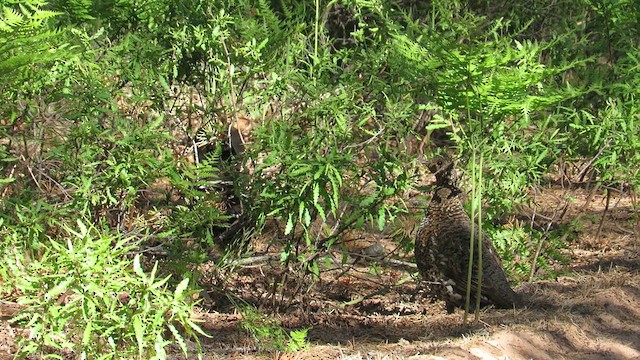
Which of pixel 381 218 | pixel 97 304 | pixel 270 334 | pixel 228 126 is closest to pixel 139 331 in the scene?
pixel 97 304

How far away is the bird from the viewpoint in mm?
6852

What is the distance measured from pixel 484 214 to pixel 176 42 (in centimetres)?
268

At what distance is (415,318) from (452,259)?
547 millimetres

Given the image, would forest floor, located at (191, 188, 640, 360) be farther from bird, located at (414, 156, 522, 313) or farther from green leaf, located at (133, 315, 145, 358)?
green leaf, located at (133, 315, 145, 358)

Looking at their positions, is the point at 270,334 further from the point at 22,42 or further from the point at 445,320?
the point at 22,42

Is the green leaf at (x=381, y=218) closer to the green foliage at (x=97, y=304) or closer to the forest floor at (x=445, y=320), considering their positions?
the forest floor at (x=445, y=320)

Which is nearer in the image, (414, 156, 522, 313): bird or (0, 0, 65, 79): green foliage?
(0, 0, 65, 79): green foliage

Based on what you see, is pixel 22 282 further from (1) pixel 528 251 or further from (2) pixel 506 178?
(1) pixel 528 251

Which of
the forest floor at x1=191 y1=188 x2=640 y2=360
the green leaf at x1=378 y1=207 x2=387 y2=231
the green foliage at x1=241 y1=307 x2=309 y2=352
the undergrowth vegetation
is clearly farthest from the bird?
the green foliage at x1=241 y1=307 x2=309 y2=352

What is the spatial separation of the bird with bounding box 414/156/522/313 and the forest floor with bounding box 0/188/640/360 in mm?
145

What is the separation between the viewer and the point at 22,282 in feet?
14.9

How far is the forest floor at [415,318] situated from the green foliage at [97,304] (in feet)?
3.15

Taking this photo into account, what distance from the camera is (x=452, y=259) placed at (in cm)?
684

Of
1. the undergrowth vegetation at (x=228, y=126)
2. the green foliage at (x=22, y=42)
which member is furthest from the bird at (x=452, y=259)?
the green foliage at (x=22, y=42)
